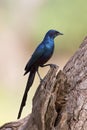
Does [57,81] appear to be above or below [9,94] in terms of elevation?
below

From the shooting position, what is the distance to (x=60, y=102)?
254 cm

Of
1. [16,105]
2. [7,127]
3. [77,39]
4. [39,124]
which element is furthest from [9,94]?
[39,124]

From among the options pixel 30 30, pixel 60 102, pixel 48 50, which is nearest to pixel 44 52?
pixel 48 50

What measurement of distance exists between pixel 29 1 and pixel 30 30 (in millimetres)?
349

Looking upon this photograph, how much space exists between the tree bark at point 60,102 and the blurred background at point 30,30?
3.68 metres

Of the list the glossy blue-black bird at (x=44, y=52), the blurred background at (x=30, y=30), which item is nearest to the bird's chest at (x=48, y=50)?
the glossy blue-black bird at (x=44, y=52)

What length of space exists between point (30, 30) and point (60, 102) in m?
5.11

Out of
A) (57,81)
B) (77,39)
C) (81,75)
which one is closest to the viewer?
(57,81)

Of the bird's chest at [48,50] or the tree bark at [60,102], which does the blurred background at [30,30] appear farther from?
the bird's chest at [48,50]

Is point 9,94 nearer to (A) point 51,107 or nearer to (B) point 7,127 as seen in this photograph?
(B) point 7,127

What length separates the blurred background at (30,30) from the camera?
21.7ft

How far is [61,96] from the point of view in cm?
255

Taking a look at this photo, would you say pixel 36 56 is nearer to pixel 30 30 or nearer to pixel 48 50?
pixel 48 50

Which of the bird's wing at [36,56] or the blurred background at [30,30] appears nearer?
the bird's wing at [36,56]
